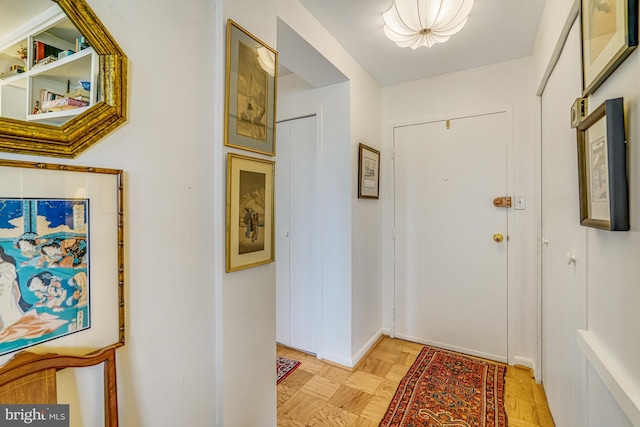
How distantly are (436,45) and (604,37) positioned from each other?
141 cm

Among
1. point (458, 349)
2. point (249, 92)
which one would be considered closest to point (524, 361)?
point (458, 349)

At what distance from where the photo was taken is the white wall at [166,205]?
0.97 m

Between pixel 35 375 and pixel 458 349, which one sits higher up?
pixel 35 375

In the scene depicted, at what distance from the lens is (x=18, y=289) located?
747 mm

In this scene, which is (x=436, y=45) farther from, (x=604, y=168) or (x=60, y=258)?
(x=60, y=258)

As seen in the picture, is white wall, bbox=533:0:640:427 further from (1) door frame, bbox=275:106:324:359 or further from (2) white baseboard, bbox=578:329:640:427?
(1) door frame, bbox=275:106:324:359

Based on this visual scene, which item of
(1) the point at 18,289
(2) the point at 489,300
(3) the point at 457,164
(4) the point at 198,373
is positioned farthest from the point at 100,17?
(2) the point at 489,300

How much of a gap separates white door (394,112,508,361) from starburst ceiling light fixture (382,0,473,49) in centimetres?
103

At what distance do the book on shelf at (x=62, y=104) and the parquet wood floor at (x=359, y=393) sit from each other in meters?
1.80

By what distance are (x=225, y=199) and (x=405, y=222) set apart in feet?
6.28

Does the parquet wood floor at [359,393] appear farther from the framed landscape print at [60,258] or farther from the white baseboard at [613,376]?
the framed landscape print at [60,258]

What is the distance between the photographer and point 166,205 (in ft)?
3.51

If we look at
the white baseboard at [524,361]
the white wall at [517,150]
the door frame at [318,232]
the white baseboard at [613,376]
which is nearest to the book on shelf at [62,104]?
the white baseboard at [613,376]

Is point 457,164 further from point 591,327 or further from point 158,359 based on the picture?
point 158,359
